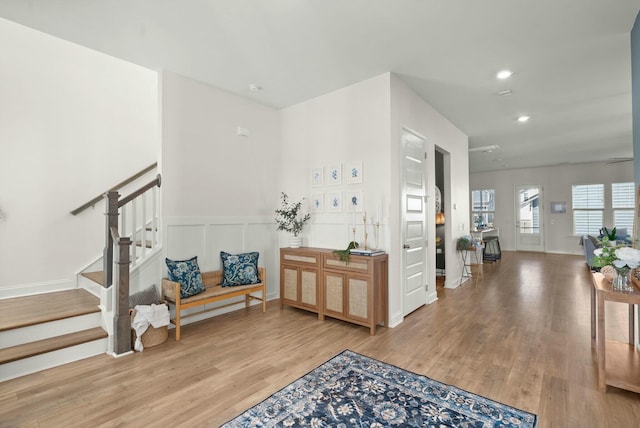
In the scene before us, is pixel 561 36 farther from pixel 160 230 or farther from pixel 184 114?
pixel 160 230

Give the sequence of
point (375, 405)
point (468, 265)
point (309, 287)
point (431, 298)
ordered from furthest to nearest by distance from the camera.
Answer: point (468, 265), point (431, 298), point (309, 287), point (375, 405)

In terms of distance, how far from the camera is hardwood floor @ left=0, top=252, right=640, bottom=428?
78.9 inches

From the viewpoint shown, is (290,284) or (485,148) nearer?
(290,284)

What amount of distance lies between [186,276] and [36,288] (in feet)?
6.69

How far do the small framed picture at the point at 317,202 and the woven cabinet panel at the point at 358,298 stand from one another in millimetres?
1249

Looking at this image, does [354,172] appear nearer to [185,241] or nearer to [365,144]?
[365,144]

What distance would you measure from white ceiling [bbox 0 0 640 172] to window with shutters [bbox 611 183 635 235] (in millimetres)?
6465

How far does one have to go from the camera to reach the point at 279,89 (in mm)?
4156

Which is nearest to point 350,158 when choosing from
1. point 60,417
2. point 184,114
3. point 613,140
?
point 184,114

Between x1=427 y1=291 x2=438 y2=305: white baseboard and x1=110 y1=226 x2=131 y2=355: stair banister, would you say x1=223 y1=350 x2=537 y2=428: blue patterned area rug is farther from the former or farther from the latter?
x1=427 y1=291 x2=438 y2=305: white baseboard

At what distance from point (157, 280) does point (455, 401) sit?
10.5ft

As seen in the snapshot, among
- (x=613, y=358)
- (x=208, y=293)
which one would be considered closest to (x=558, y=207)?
(x=613, y=358)

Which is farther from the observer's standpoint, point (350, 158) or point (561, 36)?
point (350, 158)

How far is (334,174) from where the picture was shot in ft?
13.8
